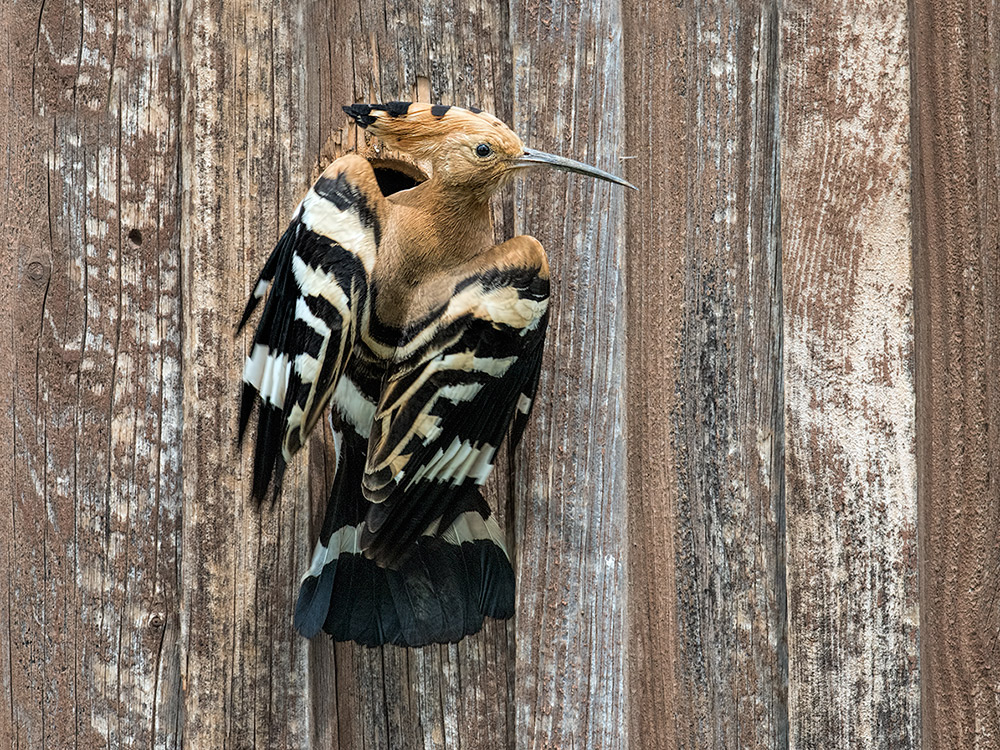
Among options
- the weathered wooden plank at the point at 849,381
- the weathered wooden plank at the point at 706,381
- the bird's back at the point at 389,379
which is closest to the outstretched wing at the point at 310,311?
the bird's back at the point at 389,379

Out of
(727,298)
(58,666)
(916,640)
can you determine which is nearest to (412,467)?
(727,298)

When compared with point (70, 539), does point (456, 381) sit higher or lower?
higher

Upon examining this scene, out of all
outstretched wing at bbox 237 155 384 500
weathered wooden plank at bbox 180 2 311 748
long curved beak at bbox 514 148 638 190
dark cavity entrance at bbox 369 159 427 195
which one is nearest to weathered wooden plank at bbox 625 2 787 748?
long curved beak at bbox 514 148 638 190

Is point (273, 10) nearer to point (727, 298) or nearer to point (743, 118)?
point (743, 118)

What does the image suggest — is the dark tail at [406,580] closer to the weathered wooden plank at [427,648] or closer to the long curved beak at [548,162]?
the weathered wooden plank at [427,648]

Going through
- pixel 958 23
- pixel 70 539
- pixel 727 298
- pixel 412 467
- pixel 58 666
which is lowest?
pixel 58 666

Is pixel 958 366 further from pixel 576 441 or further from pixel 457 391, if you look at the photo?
pixel 457 391

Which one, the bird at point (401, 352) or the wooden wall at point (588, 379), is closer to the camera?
the bird at point (401, 352)
